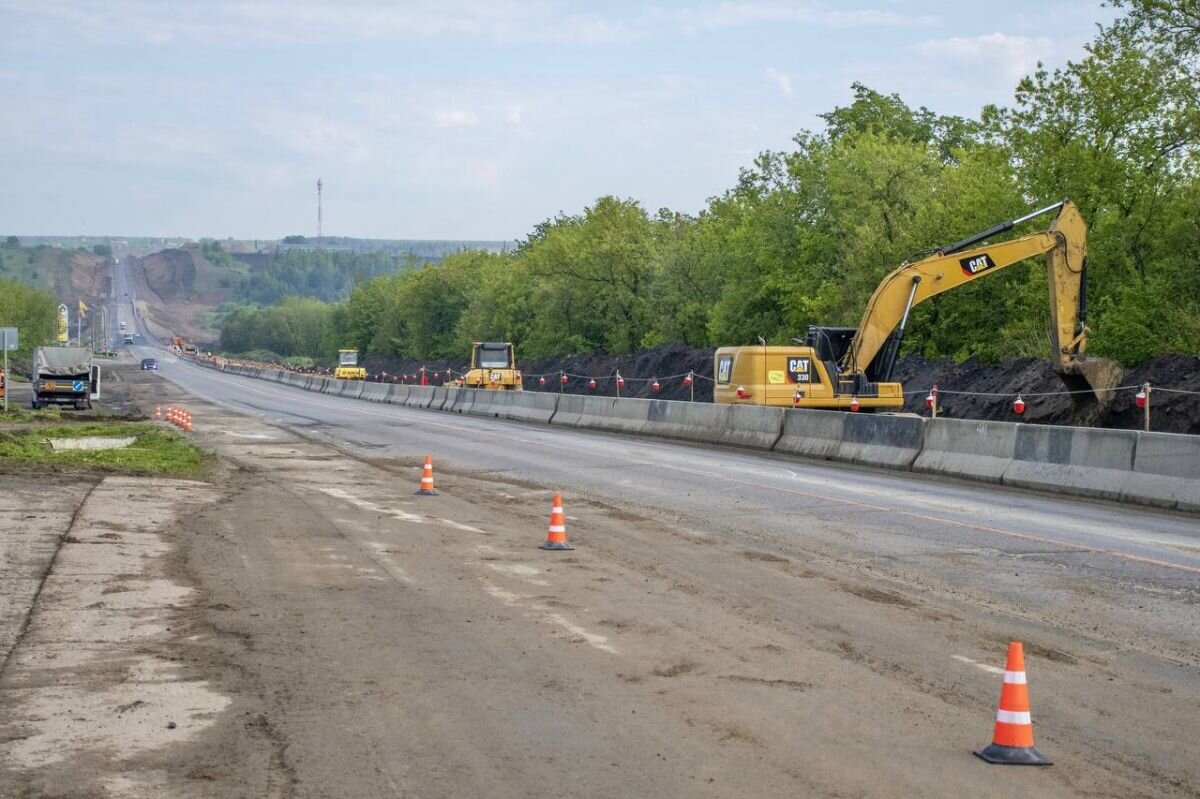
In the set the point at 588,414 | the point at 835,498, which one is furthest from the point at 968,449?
the point at 588,414

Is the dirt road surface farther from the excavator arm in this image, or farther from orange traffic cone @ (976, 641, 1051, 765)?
the excavator arm

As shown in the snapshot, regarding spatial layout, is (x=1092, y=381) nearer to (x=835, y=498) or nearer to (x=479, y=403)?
(x=835, y=498)

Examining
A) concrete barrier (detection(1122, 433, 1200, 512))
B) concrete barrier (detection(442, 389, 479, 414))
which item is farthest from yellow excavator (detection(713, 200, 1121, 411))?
concrete barrier (detection(442, 389, 479, 414))

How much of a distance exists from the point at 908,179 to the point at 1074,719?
52606 millimetres

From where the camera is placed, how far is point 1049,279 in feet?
103

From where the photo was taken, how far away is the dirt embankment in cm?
3198

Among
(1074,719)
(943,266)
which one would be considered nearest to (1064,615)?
(1074,719)

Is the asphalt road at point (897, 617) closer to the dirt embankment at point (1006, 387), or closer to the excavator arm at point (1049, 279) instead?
the excavator arm at point (1049, 279)

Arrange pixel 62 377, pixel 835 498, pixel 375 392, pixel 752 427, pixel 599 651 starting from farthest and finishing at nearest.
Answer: pixel 375 392 < pixel 62 377 < pixel 752 427 < pixel 835 498 < pixel 599 651

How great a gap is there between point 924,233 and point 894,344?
64.8 feet

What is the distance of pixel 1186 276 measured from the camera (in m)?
39.1

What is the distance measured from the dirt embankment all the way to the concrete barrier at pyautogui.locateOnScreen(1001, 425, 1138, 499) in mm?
10414

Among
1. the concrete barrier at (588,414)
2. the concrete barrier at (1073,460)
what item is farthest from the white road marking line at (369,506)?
the concrete barrier at (588,414)

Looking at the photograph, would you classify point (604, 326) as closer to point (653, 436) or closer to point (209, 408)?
point (209, 408)
